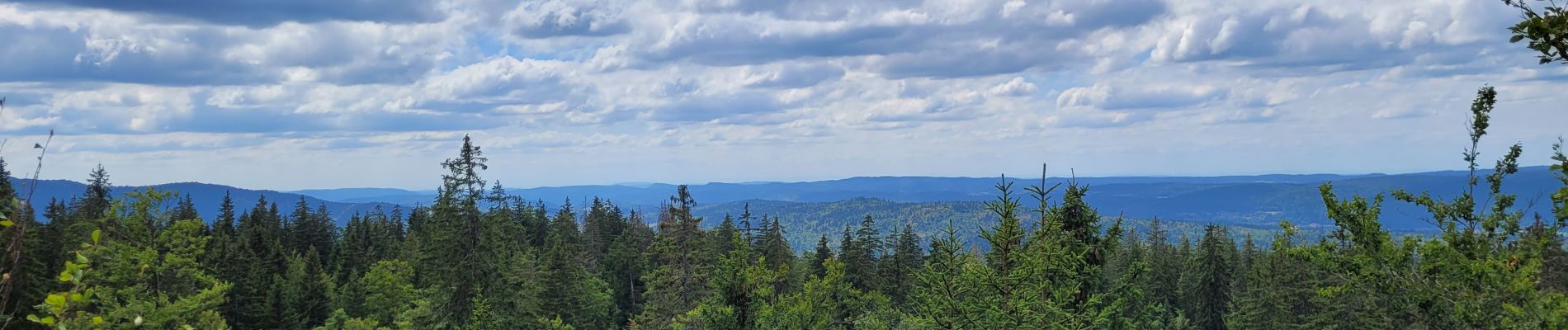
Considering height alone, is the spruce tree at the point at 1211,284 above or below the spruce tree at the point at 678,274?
below

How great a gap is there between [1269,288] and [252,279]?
5704cm

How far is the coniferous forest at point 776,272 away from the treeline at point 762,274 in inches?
3.3

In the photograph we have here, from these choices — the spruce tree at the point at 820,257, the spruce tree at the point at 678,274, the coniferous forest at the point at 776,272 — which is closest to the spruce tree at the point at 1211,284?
the coniferous forest at the point at 776,272

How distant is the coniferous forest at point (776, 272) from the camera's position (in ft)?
47.9

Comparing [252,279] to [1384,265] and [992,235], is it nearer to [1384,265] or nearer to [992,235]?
[992,235]

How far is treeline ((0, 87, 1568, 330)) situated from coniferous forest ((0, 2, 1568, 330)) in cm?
8

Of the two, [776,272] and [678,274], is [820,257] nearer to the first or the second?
[776,272]

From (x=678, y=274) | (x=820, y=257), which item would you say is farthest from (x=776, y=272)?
(x=820, y=257)

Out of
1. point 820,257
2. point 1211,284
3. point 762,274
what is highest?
point 762,274

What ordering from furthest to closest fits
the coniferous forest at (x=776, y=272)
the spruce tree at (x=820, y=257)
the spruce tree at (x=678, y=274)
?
the spruce tree at (x=820, y=257) < the spruce tree at (x=678, y=274) < the coniferous forest at (x=776, y=272)

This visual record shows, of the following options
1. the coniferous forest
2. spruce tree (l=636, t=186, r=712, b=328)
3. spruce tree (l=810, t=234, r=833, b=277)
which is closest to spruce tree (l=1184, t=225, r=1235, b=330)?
the coniferous forest

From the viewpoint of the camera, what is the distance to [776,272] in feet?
143

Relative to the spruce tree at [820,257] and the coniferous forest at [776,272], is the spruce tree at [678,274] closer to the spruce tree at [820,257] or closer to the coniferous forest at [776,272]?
the coniferous forest at [776,272]

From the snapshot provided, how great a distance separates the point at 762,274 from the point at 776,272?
16352mm
